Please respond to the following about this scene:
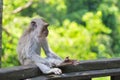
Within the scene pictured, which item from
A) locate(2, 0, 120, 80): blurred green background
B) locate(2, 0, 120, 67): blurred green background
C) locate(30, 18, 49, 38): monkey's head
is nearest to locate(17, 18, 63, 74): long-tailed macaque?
locate(30, 18, 49, 38): monkey's head

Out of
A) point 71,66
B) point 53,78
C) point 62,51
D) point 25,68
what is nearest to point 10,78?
point 25,68

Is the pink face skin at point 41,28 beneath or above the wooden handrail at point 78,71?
above

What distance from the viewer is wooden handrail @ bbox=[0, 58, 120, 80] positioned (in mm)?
1854

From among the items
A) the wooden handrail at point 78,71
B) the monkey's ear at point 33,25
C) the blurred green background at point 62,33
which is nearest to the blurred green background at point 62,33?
the blurred green background at point 62,33

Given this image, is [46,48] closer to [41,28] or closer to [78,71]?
[41,28]

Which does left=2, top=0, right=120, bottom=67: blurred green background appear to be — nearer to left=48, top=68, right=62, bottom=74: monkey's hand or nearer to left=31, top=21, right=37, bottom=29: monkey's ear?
left=31, top=21, right=37, bottom=29: monkey's ear

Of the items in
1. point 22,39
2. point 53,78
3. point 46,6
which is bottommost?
point 53,78

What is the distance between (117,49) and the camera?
487 inches

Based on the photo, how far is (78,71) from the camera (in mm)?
2074

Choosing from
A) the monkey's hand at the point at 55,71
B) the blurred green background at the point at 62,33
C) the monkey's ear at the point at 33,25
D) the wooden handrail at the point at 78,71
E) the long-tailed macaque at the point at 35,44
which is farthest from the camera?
the blurred green background at the point at 62,33

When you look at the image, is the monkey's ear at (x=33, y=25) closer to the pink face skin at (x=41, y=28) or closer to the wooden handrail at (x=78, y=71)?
the pink face skin at (x=41, y=28)

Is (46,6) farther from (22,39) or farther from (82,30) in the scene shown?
(22,39)

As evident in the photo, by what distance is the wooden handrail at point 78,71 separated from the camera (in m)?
1.85

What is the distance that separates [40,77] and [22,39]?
60cm
